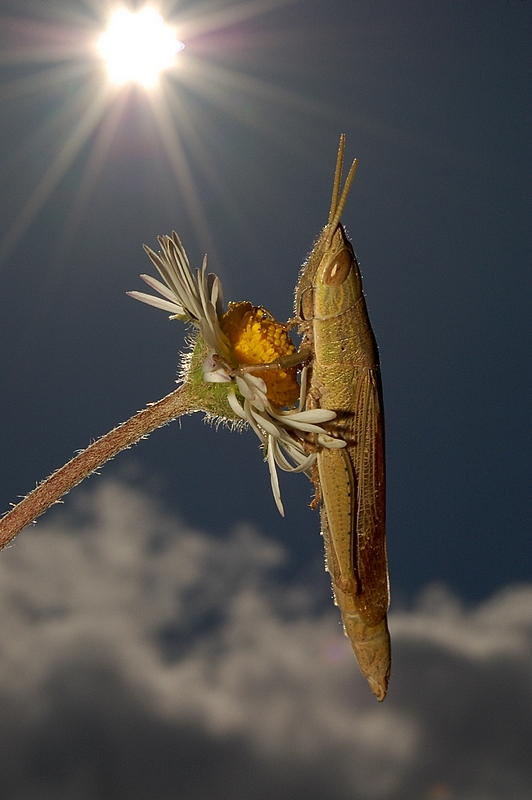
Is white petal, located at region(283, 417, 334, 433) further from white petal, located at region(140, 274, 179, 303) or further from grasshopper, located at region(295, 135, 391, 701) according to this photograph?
white petal, located at region(140, 274, 179, 303)

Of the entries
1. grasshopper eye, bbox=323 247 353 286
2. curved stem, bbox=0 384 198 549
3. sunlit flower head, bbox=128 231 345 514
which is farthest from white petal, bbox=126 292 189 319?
grasshopper eye, bbox=323 247 353 286

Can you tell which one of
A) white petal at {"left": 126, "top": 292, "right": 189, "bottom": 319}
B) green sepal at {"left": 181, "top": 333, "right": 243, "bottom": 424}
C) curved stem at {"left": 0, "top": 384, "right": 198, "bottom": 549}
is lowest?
curved stem at {"left": 0, "top": 384, "right": 198, "bottom": 549}

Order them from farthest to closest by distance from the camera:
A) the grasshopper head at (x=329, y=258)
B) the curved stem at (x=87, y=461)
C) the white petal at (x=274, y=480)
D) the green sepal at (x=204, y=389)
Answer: the grasshopper head at (x=329, y=258) → the white petal at (x=274, y=480) → the green sepal at (x=204, y=389) → the curved stem at (x=87, y=461)

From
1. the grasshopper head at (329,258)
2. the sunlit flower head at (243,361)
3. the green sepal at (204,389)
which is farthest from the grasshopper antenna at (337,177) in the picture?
the green sepal at (204,389)

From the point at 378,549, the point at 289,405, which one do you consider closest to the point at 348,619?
the point at 378,549

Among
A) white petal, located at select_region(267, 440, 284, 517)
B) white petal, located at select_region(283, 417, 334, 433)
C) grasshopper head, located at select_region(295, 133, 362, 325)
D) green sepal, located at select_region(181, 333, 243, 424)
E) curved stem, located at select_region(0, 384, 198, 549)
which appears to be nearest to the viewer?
curved stem, located at select_region(0, 384, 198, 549)

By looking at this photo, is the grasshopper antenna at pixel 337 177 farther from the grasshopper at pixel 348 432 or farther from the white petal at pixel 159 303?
the white petal at pixel 159 303

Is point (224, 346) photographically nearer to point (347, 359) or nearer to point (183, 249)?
point (183, 249)
